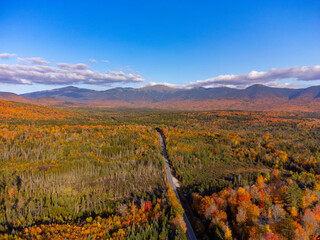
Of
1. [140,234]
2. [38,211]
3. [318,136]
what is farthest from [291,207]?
[318,136]

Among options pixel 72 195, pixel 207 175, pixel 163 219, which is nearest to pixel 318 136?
pixel 207 175

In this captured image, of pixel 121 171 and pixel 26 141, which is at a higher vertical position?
pixel 26 141

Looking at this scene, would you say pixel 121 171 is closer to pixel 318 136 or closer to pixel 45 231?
pixel 45 231

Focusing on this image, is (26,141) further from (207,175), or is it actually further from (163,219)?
(207,175)

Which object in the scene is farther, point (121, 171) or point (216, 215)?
point (121, 171)

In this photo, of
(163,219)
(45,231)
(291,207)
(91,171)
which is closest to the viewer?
(45,231)

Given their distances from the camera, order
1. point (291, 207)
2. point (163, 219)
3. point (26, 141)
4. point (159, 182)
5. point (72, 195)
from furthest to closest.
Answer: point (26, 141) < point (159, 182) < point (72, 195) < point (291, 207) < point (163, 219)
